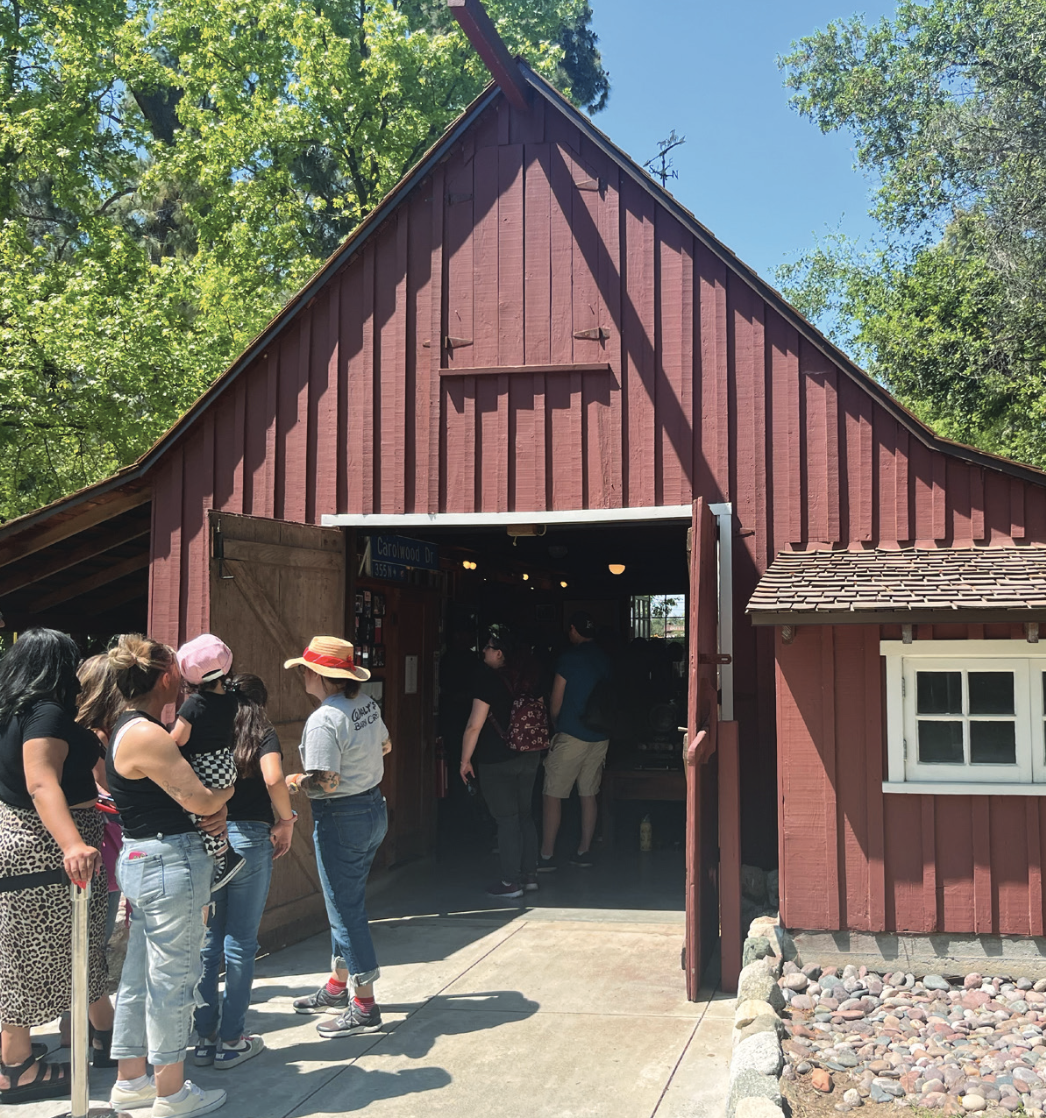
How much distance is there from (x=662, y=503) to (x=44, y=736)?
443 cm

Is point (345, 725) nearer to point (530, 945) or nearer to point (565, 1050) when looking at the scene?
point (565, 1050)

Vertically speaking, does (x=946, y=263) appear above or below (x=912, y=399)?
above

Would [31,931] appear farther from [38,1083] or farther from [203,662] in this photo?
[203,662]

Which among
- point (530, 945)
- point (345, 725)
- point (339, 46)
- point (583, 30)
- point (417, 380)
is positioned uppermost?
point (583, 30)

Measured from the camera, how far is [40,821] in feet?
14.9

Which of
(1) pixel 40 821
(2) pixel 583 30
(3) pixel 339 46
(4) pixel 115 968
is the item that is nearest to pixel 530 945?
(4) pixel 115 968

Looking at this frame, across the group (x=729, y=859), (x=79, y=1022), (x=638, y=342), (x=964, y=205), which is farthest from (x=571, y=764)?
(x=964, y=205)

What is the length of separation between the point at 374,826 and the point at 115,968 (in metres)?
2.00

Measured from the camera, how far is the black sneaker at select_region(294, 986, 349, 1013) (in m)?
5.59

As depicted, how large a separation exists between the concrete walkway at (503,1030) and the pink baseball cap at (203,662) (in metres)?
1.79

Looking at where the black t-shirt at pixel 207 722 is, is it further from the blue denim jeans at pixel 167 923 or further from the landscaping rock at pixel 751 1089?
the landscaping rock at pixel 751 1089

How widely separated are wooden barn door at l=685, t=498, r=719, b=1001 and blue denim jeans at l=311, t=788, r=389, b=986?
66.3 inches

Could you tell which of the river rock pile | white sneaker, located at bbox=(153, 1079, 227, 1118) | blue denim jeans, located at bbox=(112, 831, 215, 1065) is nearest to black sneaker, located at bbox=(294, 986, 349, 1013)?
white sneaker, located at bbox=(153, 1079, 227, 1118)

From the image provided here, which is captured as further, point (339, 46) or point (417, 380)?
point (339, 46)
